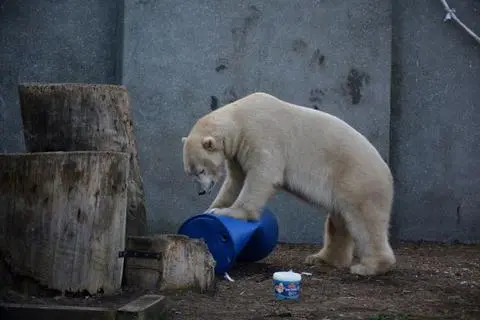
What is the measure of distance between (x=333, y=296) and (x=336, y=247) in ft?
4.02

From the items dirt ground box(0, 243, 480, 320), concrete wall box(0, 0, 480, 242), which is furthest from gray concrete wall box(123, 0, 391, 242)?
dirt ground box(0, 243, 480, 320)

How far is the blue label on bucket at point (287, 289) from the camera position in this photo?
18.1 ft

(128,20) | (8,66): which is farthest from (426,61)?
(8,66)

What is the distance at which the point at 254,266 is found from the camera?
6.86m

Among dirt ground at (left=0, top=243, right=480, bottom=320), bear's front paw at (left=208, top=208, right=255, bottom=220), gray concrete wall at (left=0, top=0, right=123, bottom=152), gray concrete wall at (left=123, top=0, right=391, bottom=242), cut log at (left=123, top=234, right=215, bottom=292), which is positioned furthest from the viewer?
gray concrete wall at (left=0, top=0, right=123, bottom=152)

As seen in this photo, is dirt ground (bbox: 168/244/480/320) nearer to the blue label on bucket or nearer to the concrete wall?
the blue label on bucket

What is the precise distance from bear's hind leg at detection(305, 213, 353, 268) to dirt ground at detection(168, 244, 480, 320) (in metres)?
0.12

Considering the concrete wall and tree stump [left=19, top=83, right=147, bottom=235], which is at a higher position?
the concrete wall

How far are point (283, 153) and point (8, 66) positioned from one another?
10.1 feet

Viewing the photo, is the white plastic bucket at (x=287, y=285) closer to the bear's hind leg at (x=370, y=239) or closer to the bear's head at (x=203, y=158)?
the bear's hind leg at (x=370, y=239)

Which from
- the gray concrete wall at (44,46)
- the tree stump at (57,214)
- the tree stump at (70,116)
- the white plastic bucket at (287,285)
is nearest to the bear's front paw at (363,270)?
the white plastic bucket at (287,285)

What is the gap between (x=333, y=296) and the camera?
18.8 ft

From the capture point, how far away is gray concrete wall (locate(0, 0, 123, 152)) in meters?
8.52

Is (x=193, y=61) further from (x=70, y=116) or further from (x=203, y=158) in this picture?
(x=70, y=116)
